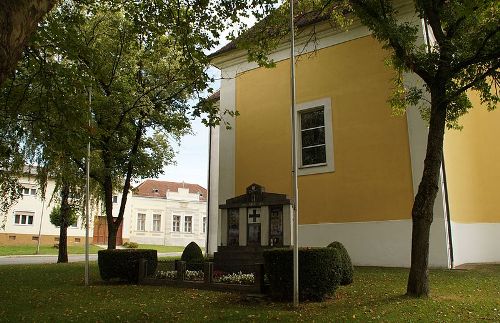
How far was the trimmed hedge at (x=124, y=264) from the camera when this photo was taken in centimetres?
1220

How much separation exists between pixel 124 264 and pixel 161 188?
4776 cm

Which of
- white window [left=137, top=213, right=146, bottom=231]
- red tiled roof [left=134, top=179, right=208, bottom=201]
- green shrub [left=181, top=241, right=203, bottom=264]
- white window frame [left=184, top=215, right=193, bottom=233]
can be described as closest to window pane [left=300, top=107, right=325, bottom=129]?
green shrub [left=181, top=241, right=203, bottom=264]

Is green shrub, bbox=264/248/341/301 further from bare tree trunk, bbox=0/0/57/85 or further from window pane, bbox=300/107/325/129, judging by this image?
window pane, bbox=300/107/325/129

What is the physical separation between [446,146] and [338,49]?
536 cm

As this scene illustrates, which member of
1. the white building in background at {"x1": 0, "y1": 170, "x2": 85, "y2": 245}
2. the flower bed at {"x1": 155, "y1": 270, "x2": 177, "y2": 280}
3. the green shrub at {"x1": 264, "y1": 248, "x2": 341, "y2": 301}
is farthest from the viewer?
the white building in background at {"x1": 0, "y1": 170, "x2": 85, "y2": 245}

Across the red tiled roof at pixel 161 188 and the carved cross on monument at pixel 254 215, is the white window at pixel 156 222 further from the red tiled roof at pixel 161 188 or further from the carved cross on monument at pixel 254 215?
the carved cross on monument at pixel 254 215

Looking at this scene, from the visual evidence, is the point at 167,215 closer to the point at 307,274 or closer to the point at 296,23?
the point at 296,23

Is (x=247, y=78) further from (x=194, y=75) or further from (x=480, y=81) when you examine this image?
(x=480, y=81)

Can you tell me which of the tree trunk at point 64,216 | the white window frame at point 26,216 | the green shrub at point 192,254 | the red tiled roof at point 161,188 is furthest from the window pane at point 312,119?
the red tiled roof at point 161,188

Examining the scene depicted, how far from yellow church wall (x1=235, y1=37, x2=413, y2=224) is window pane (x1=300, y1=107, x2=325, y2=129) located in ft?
1.96

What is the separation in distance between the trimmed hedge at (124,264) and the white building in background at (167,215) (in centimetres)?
3810

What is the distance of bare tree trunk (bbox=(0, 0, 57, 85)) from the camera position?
3.91 metres

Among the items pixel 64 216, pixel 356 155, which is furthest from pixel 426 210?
pixel 64 216

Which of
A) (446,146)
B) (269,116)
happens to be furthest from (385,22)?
(269,116)
